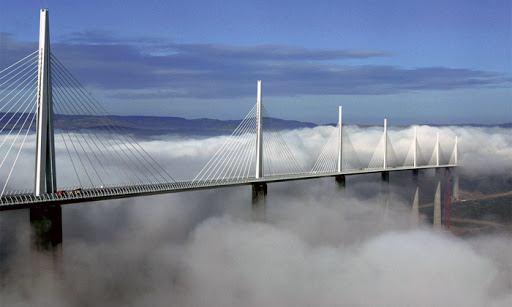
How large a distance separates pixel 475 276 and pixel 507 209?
218 feet

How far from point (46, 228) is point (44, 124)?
19.0ft

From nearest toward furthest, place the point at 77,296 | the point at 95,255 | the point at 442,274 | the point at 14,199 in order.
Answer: the point at 14,199 → the point at 77,296 → the point at 95,255 → the point at 442,274

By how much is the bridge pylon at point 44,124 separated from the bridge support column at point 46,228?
3.42 feet

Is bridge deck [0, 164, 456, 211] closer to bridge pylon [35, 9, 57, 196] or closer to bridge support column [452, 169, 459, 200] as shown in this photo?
bridge pylon [35, 9, 57, 196]

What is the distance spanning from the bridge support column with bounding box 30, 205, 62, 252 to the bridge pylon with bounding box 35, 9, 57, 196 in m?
1.04

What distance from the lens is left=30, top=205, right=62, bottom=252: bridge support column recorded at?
1231 inches

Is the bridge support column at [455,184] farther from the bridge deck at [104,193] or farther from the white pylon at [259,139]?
the bridge deck at [104,193]

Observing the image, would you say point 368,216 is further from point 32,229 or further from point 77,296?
point 32,229

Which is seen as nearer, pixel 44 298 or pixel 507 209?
pixel 44 298

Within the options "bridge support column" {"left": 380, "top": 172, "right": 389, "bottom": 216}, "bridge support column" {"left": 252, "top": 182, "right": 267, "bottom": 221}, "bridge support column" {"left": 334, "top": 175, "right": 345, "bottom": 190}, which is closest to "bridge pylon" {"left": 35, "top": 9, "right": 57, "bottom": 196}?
"bridge support column" {"left": 252, "top": 182, "right": 267, "bottom": 221}

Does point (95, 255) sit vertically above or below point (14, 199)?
below

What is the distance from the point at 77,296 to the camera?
4006cm

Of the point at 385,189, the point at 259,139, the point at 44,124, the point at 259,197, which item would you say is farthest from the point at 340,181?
the point at 44,124

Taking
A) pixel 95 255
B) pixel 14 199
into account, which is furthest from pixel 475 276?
pixel 14 199
